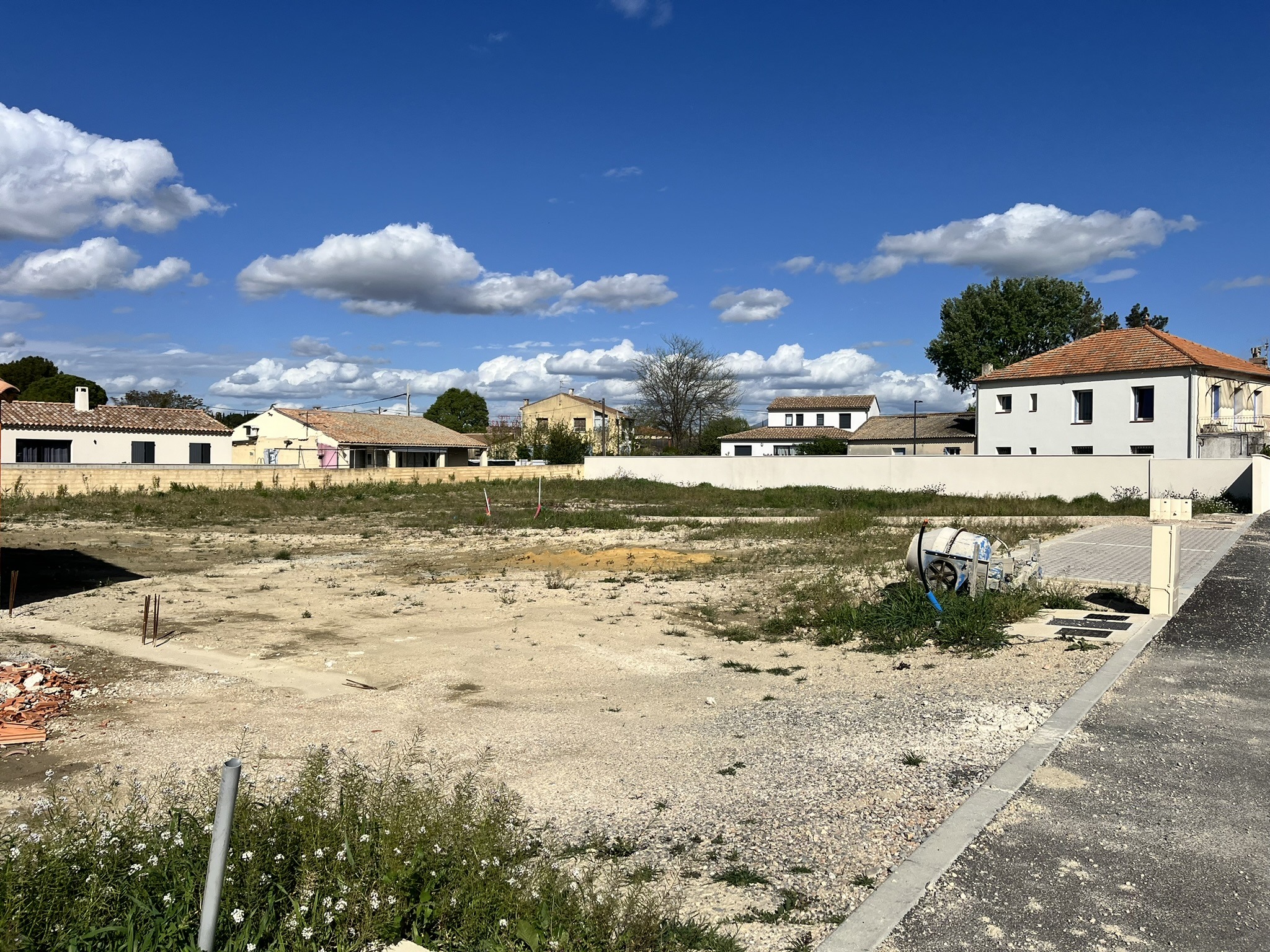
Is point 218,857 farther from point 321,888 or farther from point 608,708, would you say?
point 608,708

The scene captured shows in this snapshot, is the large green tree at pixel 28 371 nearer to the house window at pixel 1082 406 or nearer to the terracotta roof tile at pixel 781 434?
the terracotta roof tile at pixel 781 434

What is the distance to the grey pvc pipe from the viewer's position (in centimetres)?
283

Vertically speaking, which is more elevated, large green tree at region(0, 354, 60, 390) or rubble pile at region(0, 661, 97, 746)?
large green tree at region(0, 354, 60, 390)

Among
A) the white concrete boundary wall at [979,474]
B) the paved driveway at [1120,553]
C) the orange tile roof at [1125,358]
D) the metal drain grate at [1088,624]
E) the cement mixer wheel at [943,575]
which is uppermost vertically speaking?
the orange tile roof at [1125,358]

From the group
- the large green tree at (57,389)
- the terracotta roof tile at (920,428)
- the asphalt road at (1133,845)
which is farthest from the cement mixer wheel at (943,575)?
the large green tree at (57,389)

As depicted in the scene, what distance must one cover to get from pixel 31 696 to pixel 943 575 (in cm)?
945

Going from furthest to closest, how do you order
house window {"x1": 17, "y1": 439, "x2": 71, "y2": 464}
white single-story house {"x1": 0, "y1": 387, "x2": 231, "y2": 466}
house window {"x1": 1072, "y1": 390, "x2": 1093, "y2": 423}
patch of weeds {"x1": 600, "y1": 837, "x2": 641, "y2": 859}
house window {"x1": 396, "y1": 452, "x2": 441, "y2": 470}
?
house window {"x1": 396, "y1": 452, "x2": 441, "y2": 470} < white single-story house {"x1": 0, "y1": 387, "x2": 231, "y2": 466} < house window {"x1": 17, "y1": 439, "x2": 71, "y2": 464} < house window {"x1": 1072, "y1": 390, "x2": 1093, "y2": 423} < patch of weeds {"x1": 600, "y1": 837, "x2": 641, "y2": 859}

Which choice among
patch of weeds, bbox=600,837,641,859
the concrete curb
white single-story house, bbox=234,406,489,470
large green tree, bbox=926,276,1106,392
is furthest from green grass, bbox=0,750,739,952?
large green tree, bbox=926,276,1106,392

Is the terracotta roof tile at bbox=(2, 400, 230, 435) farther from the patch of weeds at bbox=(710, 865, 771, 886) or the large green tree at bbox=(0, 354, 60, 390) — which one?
the patch of weeds at bbox=(710, 865, 771, 886)

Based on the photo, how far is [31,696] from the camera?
742 cm

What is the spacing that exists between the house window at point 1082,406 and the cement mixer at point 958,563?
31.9 metres

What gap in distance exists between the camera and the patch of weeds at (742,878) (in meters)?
4.17

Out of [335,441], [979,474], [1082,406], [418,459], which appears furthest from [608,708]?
[418,459]

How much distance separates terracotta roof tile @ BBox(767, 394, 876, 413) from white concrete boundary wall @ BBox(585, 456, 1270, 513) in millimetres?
33886
